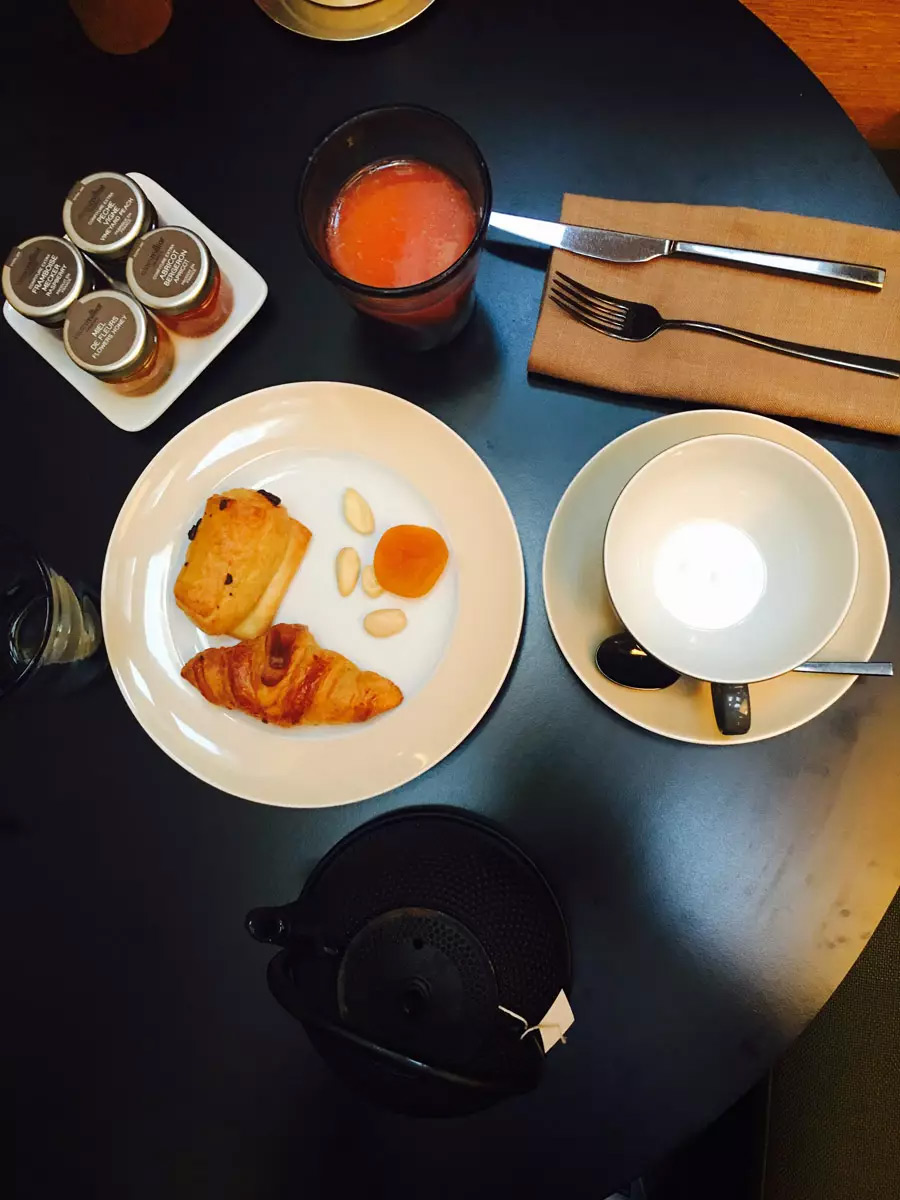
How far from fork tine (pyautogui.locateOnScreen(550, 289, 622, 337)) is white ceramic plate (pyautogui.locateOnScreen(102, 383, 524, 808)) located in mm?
211

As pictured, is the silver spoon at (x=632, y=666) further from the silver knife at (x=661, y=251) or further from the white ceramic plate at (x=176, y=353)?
the white ceramic plate at (x=176, y=353)

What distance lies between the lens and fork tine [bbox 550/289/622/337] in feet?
3.33

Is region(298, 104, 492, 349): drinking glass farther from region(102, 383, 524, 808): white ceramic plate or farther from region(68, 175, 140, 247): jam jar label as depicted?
region(68, 175, 140, 247): jam jar label

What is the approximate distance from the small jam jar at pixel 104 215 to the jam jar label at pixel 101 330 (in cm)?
7

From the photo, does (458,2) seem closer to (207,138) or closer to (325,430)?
(207,138)

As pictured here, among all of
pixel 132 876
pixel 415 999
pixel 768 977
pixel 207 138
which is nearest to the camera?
pixel 415 999

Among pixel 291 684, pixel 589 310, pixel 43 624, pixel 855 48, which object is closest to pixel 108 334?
pixel 43 624

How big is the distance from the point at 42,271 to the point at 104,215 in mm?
102

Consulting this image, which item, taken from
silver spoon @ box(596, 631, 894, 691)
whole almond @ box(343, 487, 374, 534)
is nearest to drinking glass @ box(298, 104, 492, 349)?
whole almond @ box(343, 487, 374, 534)

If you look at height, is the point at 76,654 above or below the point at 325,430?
below

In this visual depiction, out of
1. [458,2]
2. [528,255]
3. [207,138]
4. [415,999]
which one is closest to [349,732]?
[415,999]

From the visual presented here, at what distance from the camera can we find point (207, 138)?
1.15 meters

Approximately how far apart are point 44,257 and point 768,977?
1205 mm

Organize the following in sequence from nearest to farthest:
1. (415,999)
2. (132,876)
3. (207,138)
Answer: (415,999) → (132,876) → (207,138)
